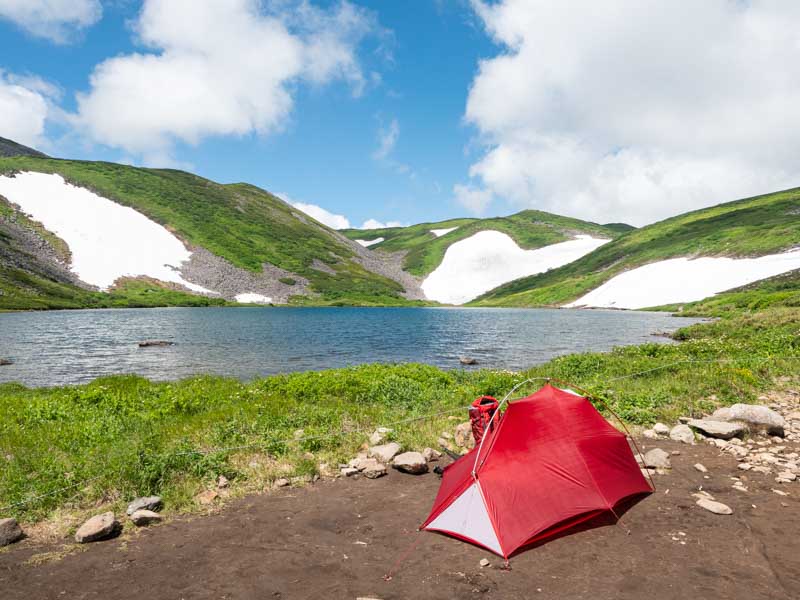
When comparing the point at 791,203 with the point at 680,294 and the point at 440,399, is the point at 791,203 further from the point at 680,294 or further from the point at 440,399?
the point at 440,399

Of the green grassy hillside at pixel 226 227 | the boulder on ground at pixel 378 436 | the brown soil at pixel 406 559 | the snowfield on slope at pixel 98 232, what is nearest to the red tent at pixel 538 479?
the brown soil at pixel 406 559

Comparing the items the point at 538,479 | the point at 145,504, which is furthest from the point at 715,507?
the point at 145,504

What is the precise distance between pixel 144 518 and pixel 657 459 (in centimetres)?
1118

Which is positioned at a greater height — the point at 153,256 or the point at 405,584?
the point at 153,256

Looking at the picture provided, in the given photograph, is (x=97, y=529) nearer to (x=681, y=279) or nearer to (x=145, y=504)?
(x=145, y=504)

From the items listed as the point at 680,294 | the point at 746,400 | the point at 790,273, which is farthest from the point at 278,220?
the point at 746,400

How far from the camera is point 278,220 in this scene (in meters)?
198

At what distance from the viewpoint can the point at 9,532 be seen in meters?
7.55

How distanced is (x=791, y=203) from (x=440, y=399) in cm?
17680

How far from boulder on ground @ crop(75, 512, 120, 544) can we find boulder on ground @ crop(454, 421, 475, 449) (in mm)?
8208

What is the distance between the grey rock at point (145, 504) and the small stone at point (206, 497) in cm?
72

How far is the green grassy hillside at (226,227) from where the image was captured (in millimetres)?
146375

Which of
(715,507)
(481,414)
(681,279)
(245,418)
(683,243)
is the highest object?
(683,243)

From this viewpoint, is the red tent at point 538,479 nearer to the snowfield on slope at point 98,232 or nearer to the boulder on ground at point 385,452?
the boulder on ground at point 385,452
